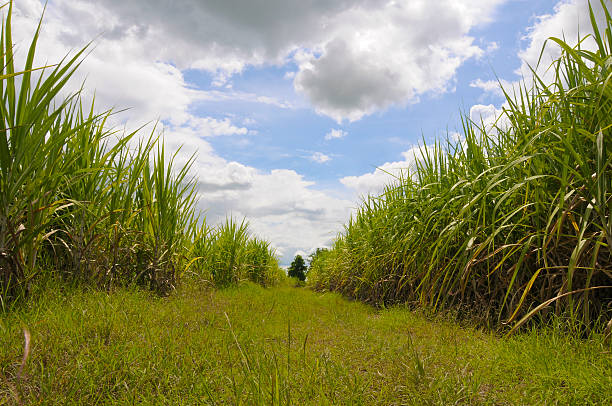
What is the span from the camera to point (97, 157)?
11.0 ft

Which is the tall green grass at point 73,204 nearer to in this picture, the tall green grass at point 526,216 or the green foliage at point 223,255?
the green foliage at point 223,255

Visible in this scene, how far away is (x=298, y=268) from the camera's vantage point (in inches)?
655

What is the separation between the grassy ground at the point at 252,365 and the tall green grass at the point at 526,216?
0.30m

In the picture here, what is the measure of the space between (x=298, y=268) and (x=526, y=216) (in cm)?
1463

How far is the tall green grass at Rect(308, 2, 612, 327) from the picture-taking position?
6.49 ft

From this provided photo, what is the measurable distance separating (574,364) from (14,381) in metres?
2.54

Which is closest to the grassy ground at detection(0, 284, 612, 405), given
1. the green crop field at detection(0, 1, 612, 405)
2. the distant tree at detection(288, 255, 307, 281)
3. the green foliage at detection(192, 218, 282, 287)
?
the green crop field at detection(0, 1, 612, 405)

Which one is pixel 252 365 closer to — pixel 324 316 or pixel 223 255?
pixel 324 316

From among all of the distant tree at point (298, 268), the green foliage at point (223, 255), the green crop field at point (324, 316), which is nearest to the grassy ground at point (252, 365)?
the green crop field at point (324, 316)

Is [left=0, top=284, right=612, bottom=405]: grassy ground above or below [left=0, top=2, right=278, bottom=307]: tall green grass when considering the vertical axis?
below

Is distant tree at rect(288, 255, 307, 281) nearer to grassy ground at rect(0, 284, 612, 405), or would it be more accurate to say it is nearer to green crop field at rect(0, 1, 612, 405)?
green crop field at rect(0, 1, 612, 405)

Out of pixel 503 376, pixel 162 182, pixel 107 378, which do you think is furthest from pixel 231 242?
pixel 503 376

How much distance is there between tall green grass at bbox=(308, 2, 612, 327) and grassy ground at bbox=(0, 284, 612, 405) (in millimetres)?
299

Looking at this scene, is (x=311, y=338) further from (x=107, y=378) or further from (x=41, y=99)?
(x=41, y=99)
